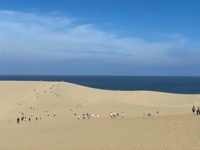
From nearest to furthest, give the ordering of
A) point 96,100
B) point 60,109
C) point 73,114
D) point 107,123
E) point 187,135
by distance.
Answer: point 187,135, point 107,123, point 73,114, point 60,109, point 96,100

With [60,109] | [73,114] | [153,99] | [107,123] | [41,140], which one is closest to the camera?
[41,140]

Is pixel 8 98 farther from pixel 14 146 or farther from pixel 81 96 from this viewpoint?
pixel 14 146

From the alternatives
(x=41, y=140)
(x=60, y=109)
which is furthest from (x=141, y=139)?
(x=60, y=109)

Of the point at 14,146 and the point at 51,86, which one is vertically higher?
the point at 51,86

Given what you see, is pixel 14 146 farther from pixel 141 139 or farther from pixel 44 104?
pixel 44 104

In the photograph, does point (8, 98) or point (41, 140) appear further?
point (8, 98)

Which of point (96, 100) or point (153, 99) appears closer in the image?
point (96, 100)

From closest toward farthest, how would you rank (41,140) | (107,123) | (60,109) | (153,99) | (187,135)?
(187,135)
(41,140)
(107,123)
(60,109)
(153,99)

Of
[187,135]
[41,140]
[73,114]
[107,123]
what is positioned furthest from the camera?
[73,114]

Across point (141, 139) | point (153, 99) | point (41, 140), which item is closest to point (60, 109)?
point (153, 99)
